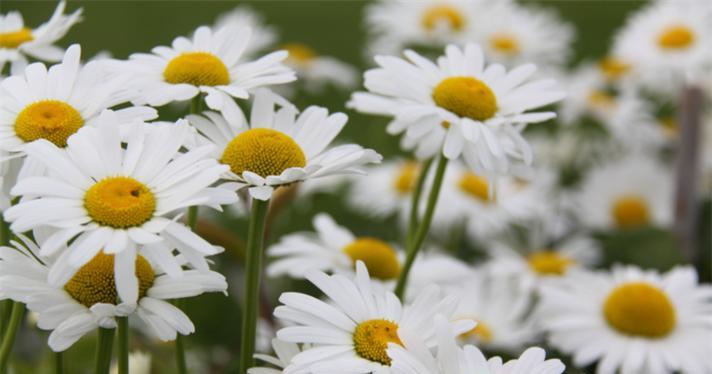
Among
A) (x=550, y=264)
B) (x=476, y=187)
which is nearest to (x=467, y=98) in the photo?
(x=550, y=264)

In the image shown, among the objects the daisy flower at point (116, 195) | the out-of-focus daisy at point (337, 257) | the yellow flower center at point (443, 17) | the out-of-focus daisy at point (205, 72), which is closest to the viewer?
the daisy flower at point (116, 195)

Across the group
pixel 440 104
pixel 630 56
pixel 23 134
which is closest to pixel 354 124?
pixel 630 56

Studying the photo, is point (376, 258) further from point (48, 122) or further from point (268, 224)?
point (48, 122)

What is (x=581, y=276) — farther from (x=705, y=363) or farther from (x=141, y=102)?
(x=141, y=102)

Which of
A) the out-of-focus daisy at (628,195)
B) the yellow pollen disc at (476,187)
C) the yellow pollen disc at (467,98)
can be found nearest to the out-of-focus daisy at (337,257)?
the yellow pollen disc at (467,98)

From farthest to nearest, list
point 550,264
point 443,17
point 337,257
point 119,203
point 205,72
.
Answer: point 443,17 < point 550,264 < point 337,257 < point 205,72 < point 119,203

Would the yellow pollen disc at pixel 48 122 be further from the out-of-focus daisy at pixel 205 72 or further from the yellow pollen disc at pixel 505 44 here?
the yellow pollen disc at pixel 505 44

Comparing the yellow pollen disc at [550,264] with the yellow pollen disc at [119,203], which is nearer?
the yellow pollen disc at [119,203]
